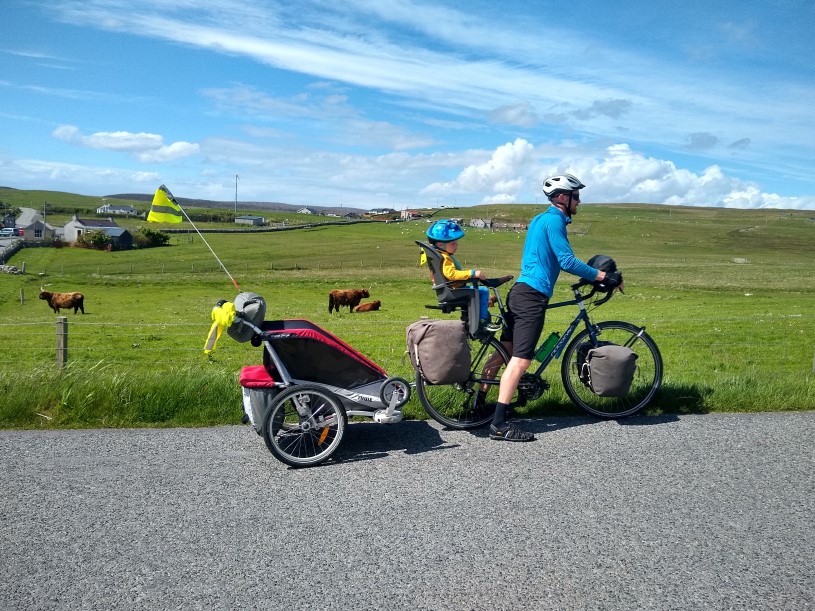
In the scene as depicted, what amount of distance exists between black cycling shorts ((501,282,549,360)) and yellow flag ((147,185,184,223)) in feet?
9.90

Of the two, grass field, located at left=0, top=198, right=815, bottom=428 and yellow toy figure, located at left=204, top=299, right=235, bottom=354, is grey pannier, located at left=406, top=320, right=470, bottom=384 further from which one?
yellow toy figure, located at left=204, top=299, right=235, bottom=354

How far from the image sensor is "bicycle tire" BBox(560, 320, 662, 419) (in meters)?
6.60

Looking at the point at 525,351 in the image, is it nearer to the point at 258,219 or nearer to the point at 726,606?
the point at 726,606

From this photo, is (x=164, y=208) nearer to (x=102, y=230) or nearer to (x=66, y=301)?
(x=66, y=301)

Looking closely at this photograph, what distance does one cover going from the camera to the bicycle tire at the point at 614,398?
6598 mm

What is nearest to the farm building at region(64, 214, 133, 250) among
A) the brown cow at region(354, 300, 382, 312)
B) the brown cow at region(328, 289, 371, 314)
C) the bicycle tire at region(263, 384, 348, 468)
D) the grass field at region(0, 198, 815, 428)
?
the grass field at region(0, 198, 815, 428)

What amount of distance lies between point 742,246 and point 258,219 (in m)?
92.0

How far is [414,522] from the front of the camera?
4.16 meters

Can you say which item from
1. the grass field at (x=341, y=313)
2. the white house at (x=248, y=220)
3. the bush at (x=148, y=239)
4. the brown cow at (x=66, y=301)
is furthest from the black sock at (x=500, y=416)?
the white house at (x=248, y=220)

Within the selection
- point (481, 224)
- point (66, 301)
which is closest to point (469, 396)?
point (66, 301)

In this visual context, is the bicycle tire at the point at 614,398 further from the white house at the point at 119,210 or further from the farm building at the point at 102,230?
the white house at the point at 119,210

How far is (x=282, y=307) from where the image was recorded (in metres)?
41.6

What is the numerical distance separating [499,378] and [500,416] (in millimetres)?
614

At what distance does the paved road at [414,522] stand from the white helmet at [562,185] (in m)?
2.07
